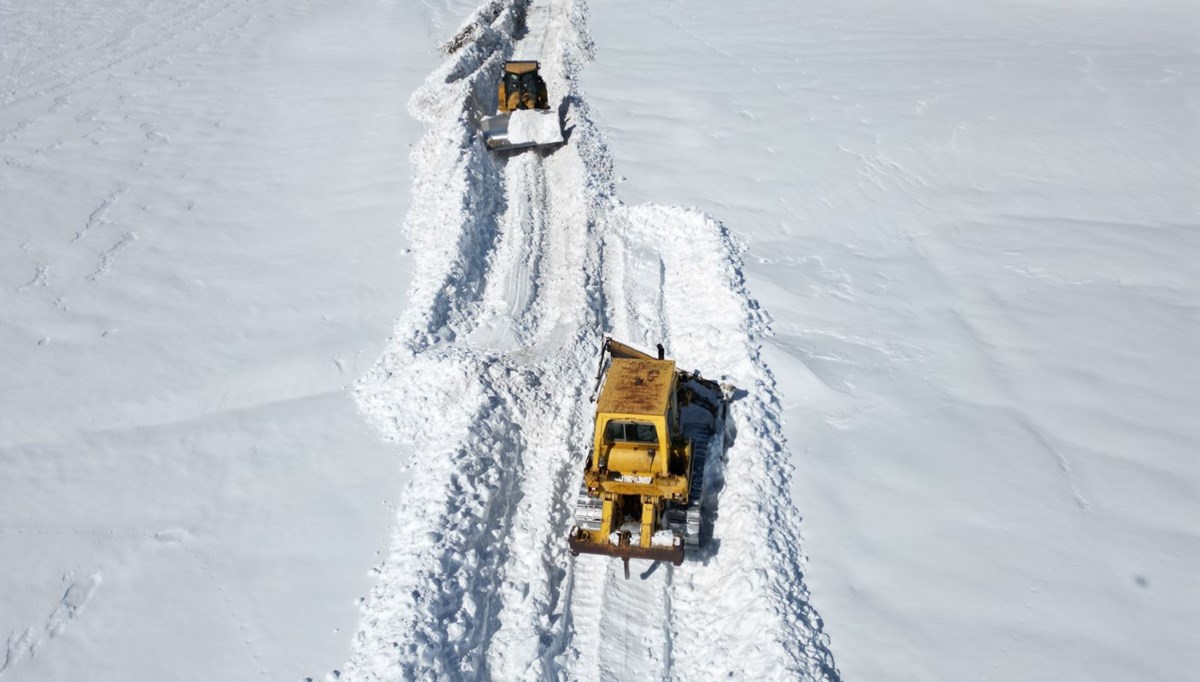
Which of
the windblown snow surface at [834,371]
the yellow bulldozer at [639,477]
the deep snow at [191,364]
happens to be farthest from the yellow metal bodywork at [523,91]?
the yellow bulldozer at [639,477]

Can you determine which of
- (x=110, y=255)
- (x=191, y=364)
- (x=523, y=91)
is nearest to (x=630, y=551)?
(x=191, y=364)

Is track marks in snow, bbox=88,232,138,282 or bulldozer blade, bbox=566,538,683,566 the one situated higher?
track marks in snow, bbox=88,232,138,282

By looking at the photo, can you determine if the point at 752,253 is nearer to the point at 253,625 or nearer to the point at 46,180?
the point at 253,625

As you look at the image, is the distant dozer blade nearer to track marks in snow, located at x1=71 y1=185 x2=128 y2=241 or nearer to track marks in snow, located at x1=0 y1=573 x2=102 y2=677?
track marks in snow, located at x1=71 y1=185 x2=128 y2=241

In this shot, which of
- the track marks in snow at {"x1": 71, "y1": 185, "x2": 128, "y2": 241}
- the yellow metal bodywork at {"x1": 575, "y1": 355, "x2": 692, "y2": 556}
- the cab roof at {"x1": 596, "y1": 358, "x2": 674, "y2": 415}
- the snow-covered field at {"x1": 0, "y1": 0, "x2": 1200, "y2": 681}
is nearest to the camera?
the snow-covered field at {"x1": 0, "y1": 0, "x2": 1200, "y2": 681}

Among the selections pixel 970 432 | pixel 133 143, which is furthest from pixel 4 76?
pixel 970 432

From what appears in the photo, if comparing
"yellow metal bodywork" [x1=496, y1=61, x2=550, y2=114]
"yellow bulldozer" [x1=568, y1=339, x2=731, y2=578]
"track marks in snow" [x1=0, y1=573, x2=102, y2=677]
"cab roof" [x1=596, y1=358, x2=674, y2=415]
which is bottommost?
"track marks in snow" [x1=0, y1=573, x2=102, y2=677]

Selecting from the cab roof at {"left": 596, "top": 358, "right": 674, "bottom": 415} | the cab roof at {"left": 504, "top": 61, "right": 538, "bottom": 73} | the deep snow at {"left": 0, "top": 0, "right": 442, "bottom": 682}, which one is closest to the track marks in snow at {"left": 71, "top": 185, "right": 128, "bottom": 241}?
the deep snow at {"left": 0, "top": 0, "right": 442, "bottom": 682}

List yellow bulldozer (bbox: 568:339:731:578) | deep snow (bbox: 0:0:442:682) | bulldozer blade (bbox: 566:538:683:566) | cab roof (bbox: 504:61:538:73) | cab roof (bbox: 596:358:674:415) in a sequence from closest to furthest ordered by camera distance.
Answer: deep snow (bbox: 0:0:442:682) < bulldozer blade (bbox: 566:538:683:566) < yellow bulldozer (bbox: 568:339:731:578) < cab roof (bbox: 596:358:674:415) < cab roof (bbox: 504:61:538:73)
